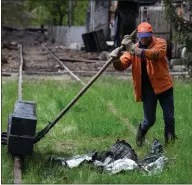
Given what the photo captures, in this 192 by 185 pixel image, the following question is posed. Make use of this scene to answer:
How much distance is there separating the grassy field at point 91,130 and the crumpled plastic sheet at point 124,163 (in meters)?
0.11

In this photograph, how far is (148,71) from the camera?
7.19 metres

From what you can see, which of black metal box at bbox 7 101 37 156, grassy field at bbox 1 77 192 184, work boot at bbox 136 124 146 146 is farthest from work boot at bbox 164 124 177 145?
black metal box at bbox 7 101 37 156

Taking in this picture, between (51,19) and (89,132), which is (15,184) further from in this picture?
(51,19)

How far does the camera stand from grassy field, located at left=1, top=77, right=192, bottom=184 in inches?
226

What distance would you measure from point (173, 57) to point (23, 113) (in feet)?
54.0

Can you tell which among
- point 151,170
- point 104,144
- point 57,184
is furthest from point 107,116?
point 57,184

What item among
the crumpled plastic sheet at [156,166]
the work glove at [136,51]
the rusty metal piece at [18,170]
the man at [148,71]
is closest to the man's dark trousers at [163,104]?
the man at [148,71]

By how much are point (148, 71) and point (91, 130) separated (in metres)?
1.97

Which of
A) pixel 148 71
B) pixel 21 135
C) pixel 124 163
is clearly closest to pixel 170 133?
pixel 148 71

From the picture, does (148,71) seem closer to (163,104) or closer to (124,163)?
(163,104)

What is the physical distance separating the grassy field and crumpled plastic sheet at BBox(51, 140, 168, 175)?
11 cm

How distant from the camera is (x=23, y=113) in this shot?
6895 millimetres

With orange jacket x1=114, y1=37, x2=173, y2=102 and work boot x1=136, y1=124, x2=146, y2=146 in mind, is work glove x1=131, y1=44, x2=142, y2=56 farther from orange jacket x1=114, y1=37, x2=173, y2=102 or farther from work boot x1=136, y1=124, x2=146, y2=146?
work boot x1=136, y1=124, x2=146, y2=146

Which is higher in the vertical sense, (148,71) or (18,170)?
(148,71)
